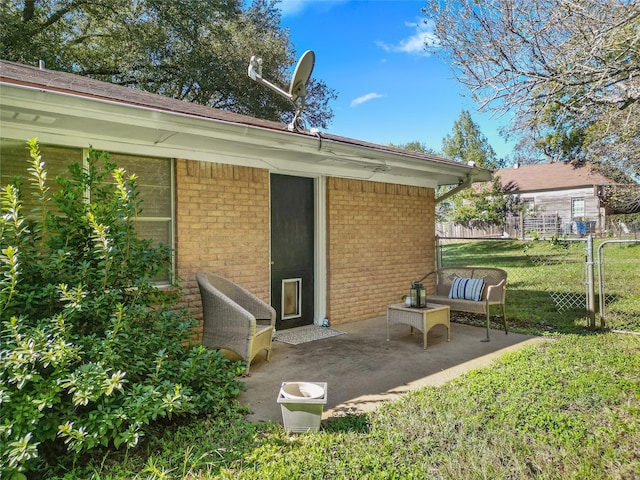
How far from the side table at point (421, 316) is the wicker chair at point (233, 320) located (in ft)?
5.51

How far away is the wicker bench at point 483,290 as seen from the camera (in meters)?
5.57

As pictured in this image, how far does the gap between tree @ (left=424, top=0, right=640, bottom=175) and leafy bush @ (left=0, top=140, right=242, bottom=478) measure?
4402 millimetres

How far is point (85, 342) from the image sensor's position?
284 cm

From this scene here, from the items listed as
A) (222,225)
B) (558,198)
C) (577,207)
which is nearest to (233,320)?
(222,225)

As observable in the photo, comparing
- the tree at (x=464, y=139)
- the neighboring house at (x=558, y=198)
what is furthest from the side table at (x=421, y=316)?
the tree at (x=464, y=139)

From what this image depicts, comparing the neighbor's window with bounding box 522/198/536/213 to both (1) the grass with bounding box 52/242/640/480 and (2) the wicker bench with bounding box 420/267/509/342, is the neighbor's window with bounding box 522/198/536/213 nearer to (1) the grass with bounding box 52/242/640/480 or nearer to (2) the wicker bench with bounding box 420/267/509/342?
(2) the wicker bench with bounding box 420/267/509/342

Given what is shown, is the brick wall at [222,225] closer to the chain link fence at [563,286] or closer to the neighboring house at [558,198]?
the chain link fence at [563,286]

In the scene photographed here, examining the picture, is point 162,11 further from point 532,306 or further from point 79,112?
point 532,306

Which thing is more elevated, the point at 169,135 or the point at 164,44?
the point at 164,44

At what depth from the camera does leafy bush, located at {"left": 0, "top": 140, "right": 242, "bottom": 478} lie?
8.20 ft

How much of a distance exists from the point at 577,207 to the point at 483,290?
81.4 feet

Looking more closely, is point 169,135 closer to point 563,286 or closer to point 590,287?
point 590,287

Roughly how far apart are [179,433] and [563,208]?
2939 cm

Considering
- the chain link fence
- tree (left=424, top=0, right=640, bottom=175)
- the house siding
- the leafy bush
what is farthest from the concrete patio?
the house siding
